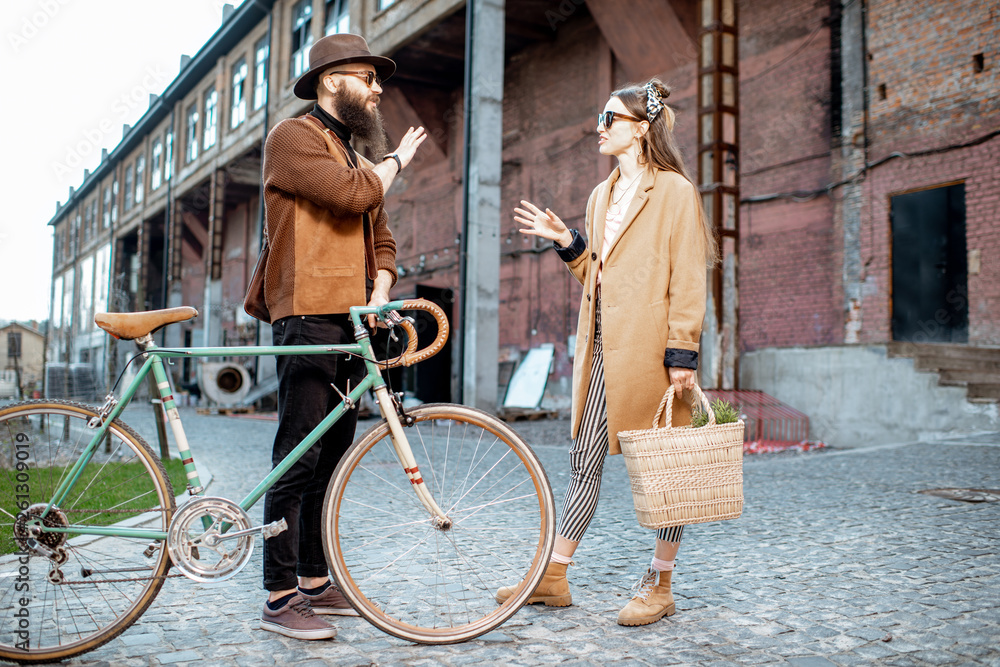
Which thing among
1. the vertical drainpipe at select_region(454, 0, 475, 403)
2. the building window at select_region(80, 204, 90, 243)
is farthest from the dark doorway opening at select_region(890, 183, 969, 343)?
the building window at select_region(80, 204, 90, 243)

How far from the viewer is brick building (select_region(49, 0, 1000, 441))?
10305mm

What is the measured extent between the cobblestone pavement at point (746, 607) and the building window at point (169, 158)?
30.9 metres

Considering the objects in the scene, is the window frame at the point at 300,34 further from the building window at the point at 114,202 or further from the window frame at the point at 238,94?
the building window at the point at 114,202

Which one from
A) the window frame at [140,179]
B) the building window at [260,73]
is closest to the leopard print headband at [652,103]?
the building window at [260,73]

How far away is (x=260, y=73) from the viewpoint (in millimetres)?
24547

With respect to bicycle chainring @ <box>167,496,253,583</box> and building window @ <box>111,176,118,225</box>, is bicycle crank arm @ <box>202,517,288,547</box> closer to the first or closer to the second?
bicycle chainring @ <box>167,496,253,583</box>

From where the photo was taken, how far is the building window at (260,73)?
78.1ft

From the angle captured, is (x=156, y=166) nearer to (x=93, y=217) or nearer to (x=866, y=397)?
(x=93, y=217)

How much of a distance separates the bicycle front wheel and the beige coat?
1.34 feet

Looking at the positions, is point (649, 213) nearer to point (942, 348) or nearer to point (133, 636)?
point (133, 636)

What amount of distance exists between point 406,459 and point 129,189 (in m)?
41.6

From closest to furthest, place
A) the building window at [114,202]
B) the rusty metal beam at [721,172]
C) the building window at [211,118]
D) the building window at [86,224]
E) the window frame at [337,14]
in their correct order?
the rusty metal beam at [721,172] → the window frame at [337,14] → the building window at [211,118] → the building window at [114,202] → the building window at [86,224]

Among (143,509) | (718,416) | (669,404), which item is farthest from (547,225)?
(143,509)

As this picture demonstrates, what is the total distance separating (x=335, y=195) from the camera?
7.76ft
